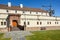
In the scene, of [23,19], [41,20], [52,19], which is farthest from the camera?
[52,19]

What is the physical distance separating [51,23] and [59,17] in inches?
200

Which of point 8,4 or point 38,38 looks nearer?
point 38,38

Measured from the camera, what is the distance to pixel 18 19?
141 feet

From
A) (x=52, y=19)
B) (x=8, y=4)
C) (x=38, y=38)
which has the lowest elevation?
(x=38, y=38)

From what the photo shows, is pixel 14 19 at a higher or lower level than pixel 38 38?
higher

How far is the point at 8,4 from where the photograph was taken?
182 feet

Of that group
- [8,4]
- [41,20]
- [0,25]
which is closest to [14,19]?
[0,25]

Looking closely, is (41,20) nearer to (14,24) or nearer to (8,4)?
(14,24)

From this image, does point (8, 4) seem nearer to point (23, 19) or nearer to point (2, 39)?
point (23, 19)

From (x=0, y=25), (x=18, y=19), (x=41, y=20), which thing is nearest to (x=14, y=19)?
(x=18, y=19)

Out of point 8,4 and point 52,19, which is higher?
point 8,4

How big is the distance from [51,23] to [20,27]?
14.7m

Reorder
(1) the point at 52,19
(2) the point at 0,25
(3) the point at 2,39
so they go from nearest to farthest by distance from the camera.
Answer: (3) the point at 2,39
(2) the point at 0,25
(1) the point at 52,19

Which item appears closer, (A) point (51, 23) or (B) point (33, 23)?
(B) point (33, 23)
